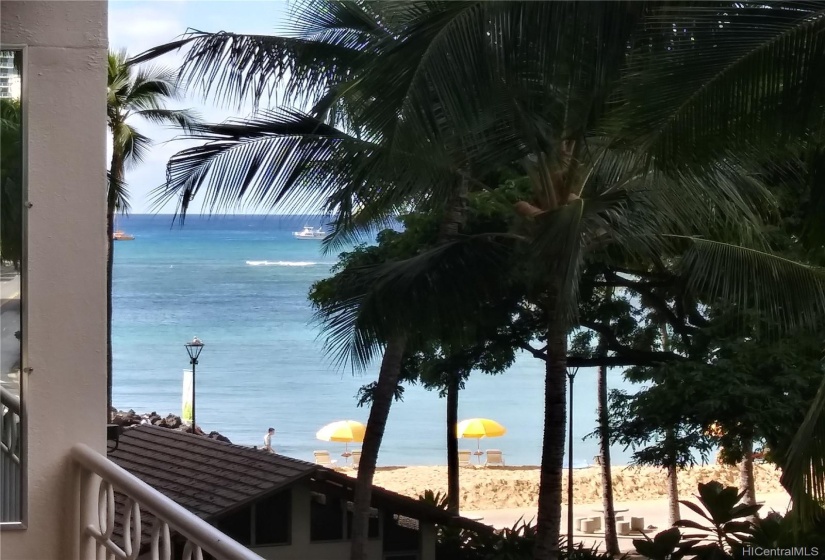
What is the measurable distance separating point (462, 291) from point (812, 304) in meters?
3.14

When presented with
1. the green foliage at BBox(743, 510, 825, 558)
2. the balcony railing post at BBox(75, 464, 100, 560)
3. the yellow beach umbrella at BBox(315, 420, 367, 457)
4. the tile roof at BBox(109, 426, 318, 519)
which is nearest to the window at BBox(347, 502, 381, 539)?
the tile roof at BBox(109, 426, 318, 519)

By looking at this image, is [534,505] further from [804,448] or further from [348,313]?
[804,448]

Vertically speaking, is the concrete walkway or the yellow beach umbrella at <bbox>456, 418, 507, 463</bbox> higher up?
the yellow beach umbrella at <bbox>456, 418, 507, 463</bbox>

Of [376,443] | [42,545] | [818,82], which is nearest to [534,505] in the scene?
[376,443]

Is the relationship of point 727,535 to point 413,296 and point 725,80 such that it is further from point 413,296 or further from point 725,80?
point 725,80

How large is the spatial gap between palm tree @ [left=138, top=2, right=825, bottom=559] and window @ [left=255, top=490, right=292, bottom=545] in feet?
7.12

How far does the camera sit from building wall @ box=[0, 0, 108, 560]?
78.2 inches

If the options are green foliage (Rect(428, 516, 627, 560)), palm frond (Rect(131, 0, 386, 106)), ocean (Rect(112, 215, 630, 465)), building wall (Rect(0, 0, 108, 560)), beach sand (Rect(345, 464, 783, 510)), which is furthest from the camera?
ocean (Rect(112, 215, 630, 465))

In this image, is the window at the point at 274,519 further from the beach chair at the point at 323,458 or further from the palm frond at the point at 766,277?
the beach chair at the point at 323,458

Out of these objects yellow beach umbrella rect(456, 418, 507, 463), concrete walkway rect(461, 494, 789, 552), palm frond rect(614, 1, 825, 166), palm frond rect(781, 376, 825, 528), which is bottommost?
concrete walkway rect(461, 494, 789, 552)

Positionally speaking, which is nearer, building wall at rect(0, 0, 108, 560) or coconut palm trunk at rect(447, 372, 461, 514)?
building wall at rect(0, 0, 108, 560)

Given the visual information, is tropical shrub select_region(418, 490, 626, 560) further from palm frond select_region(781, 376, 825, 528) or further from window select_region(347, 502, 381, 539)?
palm frond select_region(781, 376, 825, 528)

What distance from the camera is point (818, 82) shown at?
3.72 meters

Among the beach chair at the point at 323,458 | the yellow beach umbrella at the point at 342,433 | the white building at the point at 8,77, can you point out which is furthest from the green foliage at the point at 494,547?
the beach chair at the point at 323,458
